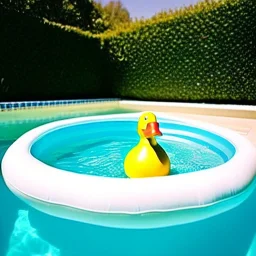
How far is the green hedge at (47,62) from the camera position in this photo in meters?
9.50

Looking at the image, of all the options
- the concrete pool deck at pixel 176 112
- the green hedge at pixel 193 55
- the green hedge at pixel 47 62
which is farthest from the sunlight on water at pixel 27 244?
the green hedge at pixel 193 55

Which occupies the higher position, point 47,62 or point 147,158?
point 47,62

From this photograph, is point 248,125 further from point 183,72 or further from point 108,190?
point 108,190

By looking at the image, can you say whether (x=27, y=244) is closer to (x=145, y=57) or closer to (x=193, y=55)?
(x=193, y=55)

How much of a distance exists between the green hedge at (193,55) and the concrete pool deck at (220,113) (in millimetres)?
1469

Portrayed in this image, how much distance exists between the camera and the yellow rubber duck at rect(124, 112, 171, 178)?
10.6ft

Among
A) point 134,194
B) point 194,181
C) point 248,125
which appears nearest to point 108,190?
point 134,194

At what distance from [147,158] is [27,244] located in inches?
61.4

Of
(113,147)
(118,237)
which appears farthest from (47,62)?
(118,237)

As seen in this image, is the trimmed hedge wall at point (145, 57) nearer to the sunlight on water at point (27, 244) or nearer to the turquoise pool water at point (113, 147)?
the turquoise pool water at point (113, 147)

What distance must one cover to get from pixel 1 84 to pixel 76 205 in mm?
8005

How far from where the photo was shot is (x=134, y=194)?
2316 mm

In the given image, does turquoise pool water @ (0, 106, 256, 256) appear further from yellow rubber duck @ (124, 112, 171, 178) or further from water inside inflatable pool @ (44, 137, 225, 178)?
water inside inflatable pool @ (44, 137, 225, 178)

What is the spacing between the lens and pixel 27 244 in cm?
226
